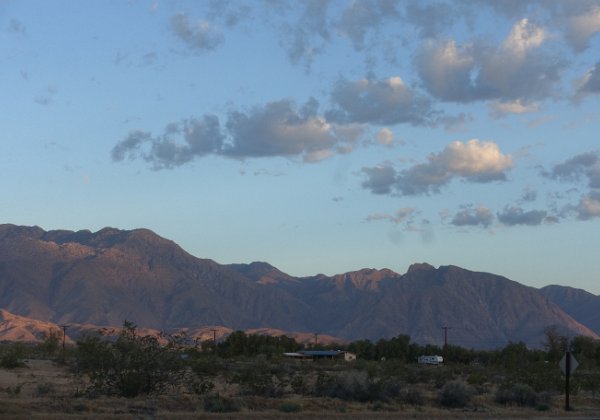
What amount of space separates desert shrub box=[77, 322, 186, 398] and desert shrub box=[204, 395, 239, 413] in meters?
4.71

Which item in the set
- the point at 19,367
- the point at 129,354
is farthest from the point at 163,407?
the point at 19,367

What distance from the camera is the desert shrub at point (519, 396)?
43.6 m

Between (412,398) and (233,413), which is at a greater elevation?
(412,398)

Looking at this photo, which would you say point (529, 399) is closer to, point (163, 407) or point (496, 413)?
point (496, 413)

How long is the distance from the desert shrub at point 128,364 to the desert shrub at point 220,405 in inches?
186

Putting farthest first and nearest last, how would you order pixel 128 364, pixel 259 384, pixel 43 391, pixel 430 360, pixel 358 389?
pixel 430 360 < pixel 259 384 < pixel 358 389 < pixel 43 391 < pixel 128 364

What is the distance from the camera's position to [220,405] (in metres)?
36.2

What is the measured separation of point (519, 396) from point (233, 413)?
623 inches

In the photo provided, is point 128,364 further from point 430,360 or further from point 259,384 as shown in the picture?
point 430,360

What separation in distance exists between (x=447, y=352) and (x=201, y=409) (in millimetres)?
89266

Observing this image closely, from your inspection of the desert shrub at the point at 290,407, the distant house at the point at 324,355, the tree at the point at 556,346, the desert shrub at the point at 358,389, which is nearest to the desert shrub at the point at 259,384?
the desert shrub at the point at 358,389

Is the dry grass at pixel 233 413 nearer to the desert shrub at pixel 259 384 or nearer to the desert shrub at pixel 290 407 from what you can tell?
the desert shrub at pixel 290 407

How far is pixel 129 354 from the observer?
41750 millimetres

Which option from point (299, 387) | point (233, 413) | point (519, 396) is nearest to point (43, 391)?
point (233, 413)
